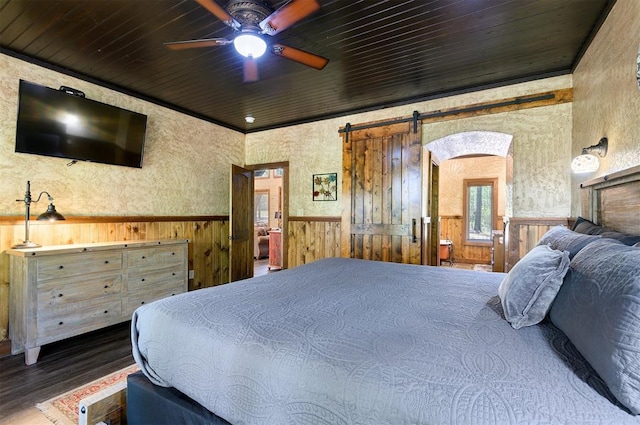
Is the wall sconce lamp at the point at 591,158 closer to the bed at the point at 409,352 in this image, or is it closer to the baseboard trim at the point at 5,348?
the bed at the point at 409,352

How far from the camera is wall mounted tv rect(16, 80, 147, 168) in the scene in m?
2.66

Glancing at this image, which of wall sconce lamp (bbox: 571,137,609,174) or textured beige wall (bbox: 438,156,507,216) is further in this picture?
textured beige wall (bbox: 438,156,507,216)

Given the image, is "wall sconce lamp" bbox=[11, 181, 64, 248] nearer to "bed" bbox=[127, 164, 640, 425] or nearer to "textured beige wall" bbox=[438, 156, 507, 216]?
"bed" bbox=[127, 164, 640, 425]

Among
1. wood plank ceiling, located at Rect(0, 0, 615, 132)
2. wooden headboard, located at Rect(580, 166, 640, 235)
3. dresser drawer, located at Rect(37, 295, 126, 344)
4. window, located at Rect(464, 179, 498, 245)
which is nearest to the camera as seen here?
wooden headboard, located at Rect(580, 166, 640, 235)

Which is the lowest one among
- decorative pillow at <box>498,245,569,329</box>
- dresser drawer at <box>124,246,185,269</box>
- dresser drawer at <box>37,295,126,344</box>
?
dresser drawer at <box>37,295,126,344</box>

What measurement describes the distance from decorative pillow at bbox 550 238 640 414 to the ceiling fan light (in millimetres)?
2116

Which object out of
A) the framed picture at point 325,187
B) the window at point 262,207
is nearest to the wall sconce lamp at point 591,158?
the framed picture at point 325,187

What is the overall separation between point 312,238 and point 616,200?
3386 millimetres

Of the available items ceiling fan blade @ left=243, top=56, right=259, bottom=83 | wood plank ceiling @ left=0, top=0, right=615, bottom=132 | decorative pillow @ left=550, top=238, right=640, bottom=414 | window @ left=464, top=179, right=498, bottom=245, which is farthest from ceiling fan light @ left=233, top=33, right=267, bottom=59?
window @ left=464, top=179, right=498, bottom=245

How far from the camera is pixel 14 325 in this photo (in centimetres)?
256

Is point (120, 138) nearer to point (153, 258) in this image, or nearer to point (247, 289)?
point (153, 258)

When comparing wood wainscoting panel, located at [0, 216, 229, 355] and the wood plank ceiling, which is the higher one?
the wood plank ceiling

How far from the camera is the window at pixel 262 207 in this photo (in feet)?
32.3

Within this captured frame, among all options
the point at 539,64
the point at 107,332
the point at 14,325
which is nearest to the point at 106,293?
the point at 107,332
